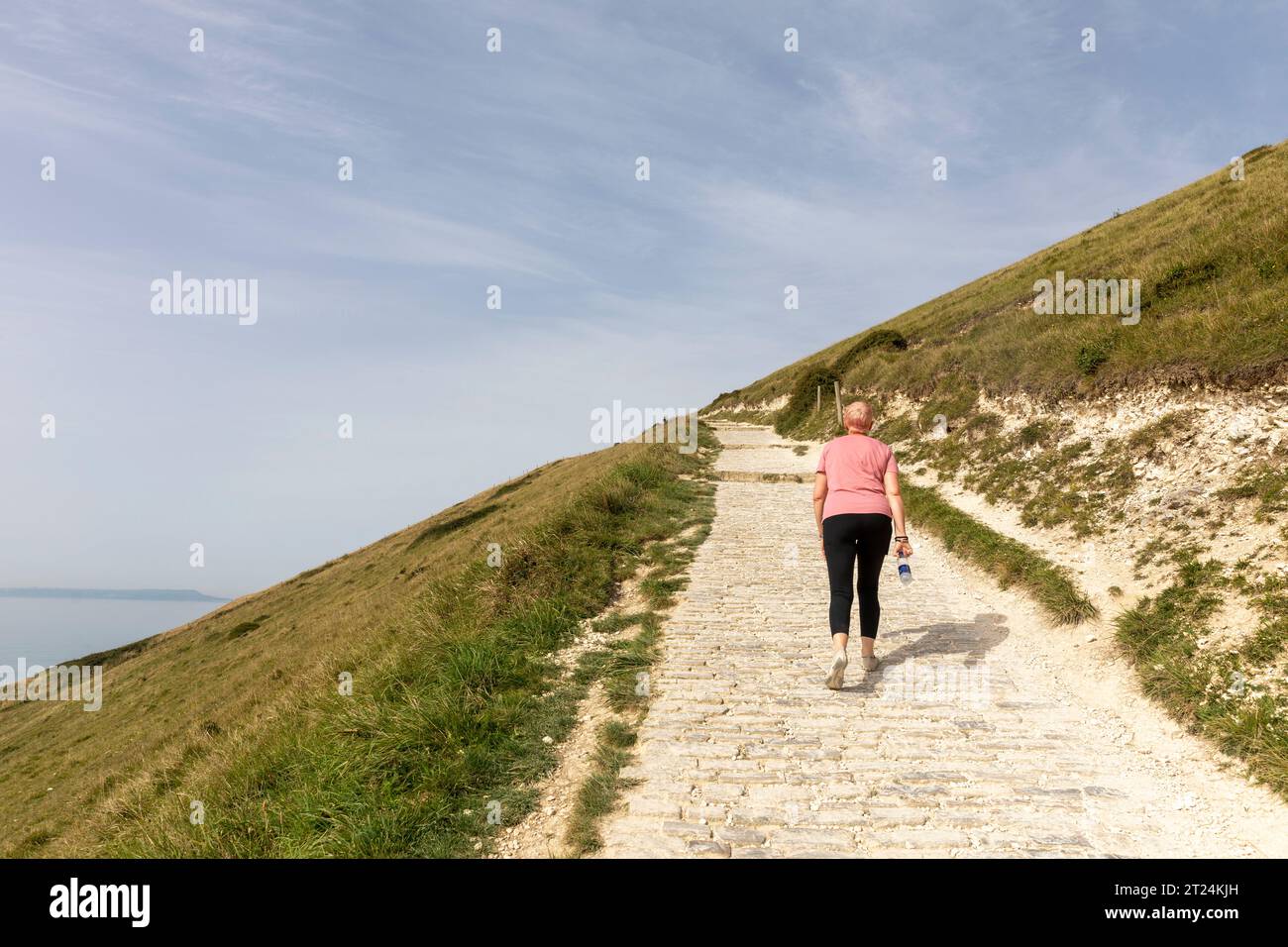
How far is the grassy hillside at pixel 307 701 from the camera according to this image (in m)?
5.66

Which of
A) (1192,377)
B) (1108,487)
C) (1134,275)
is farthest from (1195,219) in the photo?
(1108,487)

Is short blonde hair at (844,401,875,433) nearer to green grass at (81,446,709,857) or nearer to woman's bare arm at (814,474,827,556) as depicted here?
woman's bare arm at (814,474,827,556)

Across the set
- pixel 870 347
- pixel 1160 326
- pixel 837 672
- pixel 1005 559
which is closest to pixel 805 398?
pixel 870 347

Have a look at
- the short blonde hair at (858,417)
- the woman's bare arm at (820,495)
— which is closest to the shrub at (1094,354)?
the short blonde hair at (858,417)

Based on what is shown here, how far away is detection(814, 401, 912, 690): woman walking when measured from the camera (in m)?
6.39

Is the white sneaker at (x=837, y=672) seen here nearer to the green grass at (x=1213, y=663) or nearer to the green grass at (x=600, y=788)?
the green grass at (x=600, y=788)

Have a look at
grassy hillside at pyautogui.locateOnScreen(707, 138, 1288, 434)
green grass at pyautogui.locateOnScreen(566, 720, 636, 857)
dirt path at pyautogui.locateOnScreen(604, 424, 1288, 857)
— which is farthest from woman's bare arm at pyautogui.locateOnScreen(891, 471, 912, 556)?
grassy hillside at pyautogui.locateOnScreen(707, 138, 1288, 434)

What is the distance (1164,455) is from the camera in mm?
10008

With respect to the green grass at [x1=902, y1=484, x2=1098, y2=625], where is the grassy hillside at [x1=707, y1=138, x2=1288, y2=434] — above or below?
above

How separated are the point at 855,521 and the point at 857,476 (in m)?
0.48

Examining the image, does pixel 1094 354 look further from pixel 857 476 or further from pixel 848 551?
pixel 848 551

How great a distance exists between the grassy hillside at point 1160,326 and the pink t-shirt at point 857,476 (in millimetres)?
7498

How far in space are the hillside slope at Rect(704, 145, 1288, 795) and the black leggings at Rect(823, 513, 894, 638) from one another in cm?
291
